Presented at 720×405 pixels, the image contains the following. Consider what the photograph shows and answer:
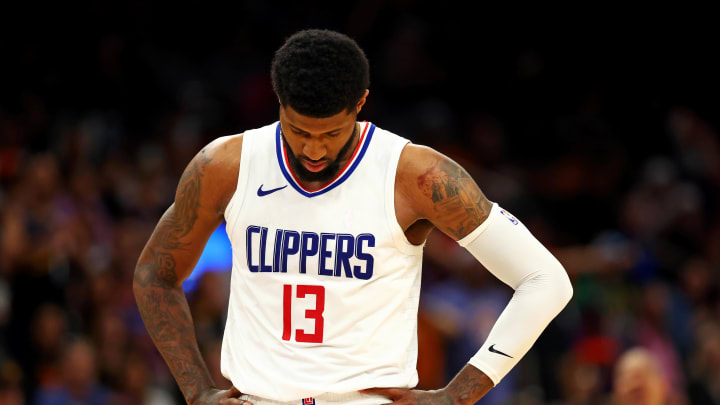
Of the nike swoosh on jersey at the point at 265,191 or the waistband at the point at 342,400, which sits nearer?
the waistband at the point at 342,400

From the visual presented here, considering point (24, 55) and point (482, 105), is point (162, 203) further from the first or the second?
point (482, 105)

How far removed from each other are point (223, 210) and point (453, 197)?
76 centimetres

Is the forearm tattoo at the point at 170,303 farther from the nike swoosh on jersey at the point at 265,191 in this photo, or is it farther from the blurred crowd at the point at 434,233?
the blurred crowd at the point at 434,233

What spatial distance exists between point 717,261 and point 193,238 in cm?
675

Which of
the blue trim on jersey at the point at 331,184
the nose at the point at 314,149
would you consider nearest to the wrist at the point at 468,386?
the blue trim on jersey at the point at 331,184

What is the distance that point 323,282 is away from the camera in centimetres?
308

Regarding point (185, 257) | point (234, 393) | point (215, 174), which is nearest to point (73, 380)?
point (185, 257)

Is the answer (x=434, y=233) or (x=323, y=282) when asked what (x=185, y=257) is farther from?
(x=434, y=233)

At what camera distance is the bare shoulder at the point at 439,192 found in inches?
122

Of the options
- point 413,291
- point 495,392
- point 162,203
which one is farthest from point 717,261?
point 413,291

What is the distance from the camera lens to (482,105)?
35.1 ft

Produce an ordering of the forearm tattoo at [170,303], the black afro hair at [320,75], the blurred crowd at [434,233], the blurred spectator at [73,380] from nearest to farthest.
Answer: the black afro hair at [320,75], the forearm tattoo at [170,303], the blurred spectator at [73,380], the blurred crowd at [434,233]

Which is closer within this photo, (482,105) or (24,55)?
(24,55)

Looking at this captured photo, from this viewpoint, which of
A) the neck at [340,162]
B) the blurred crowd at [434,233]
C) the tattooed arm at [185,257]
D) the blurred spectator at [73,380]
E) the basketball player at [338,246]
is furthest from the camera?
the blurred crowd at [434,233]
